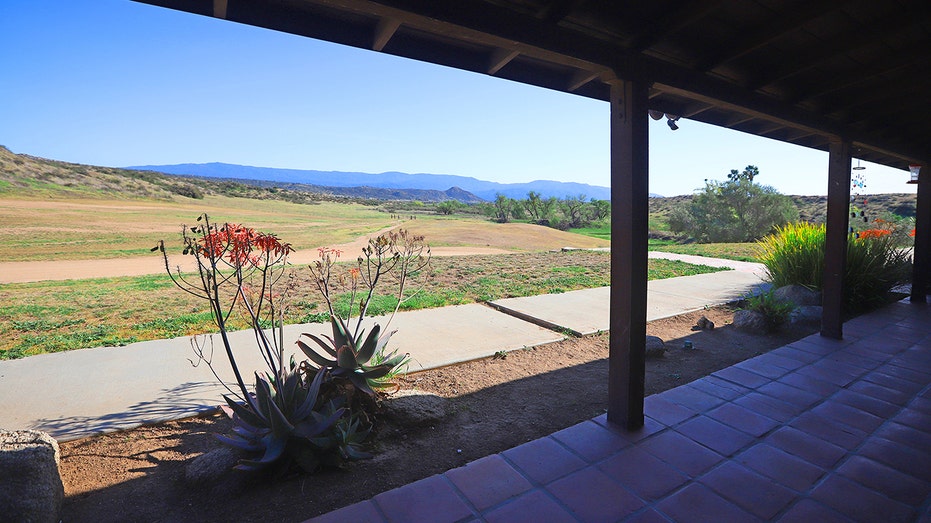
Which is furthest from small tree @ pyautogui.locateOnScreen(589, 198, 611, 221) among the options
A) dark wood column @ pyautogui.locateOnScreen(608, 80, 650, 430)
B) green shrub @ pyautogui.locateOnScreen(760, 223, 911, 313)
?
dark wood column @ pyautogui.locateOnScreen(608, 80, 650, 430)

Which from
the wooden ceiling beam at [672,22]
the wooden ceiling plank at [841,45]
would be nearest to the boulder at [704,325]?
the wooden ceiling plank at [841,45]

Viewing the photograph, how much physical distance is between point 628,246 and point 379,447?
6.39 feet

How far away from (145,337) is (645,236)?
201 inches

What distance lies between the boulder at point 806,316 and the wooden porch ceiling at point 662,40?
2680mm

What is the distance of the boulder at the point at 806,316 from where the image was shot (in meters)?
5.06

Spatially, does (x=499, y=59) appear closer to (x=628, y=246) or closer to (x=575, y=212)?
(x=628, y=246)

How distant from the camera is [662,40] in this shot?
7.82 ft

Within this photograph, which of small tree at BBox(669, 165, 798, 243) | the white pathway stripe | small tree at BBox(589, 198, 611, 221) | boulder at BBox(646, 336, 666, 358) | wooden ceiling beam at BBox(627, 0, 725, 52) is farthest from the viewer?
small tree at BBox(589, 198, 611, 221)

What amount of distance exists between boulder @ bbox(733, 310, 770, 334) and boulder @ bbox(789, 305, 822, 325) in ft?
1.77

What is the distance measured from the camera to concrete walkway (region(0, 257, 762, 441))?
2.80m

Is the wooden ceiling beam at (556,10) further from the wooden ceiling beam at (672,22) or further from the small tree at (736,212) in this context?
the small tree at (736,212)

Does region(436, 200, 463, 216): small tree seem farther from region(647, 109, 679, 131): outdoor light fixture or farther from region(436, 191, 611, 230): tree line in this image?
region(647, 109, 679, 131): outdoor light fixture

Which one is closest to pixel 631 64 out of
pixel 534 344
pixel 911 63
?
pixel 911 63

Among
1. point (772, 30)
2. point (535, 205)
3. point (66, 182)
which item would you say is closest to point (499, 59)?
point (772, 30)
